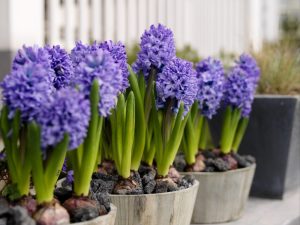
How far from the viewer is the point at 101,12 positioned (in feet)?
16.4

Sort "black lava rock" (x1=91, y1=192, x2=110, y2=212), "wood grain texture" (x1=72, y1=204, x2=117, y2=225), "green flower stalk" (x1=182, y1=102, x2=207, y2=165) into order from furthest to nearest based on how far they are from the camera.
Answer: "green flower stalk" (x1=182, y1=102, x2=207, y2=165) < "black lava rock" (x1=91, y1=192, x2=110, y2=212) < "wood grain texture" (x1=72, y1=204, x2=117, y2=225)

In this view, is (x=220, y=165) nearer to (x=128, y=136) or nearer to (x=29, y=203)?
(x=128, y=136)

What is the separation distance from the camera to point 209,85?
3.02 m

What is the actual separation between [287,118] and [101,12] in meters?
2.02

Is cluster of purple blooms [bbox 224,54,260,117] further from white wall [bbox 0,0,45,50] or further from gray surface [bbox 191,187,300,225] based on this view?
white wall [bbox 0,0,45,50]

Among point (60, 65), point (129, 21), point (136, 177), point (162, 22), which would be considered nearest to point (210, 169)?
point (136, 177)

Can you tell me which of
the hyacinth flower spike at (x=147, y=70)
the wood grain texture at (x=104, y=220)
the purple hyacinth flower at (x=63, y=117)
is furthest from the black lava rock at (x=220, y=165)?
the purple hyacinth flower at (x=63, y=117)

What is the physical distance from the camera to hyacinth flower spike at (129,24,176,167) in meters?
2.50

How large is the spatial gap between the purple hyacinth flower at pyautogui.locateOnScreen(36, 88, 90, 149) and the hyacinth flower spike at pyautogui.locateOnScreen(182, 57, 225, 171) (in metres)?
1.23

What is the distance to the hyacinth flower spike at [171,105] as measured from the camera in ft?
7.86

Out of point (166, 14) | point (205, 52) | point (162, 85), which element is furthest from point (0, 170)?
point (205, 52)

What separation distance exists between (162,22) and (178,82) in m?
3.47

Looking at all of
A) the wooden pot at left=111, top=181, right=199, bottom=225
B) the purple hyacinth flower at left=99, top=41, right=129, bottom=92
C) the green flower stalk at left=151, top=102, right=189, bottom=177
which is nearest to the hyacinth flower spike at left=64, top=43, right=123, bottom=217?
the wooden pot at left=111, top=181, right=199, bottom=225

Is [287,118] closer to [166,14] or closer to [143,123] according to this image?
[143,123]
